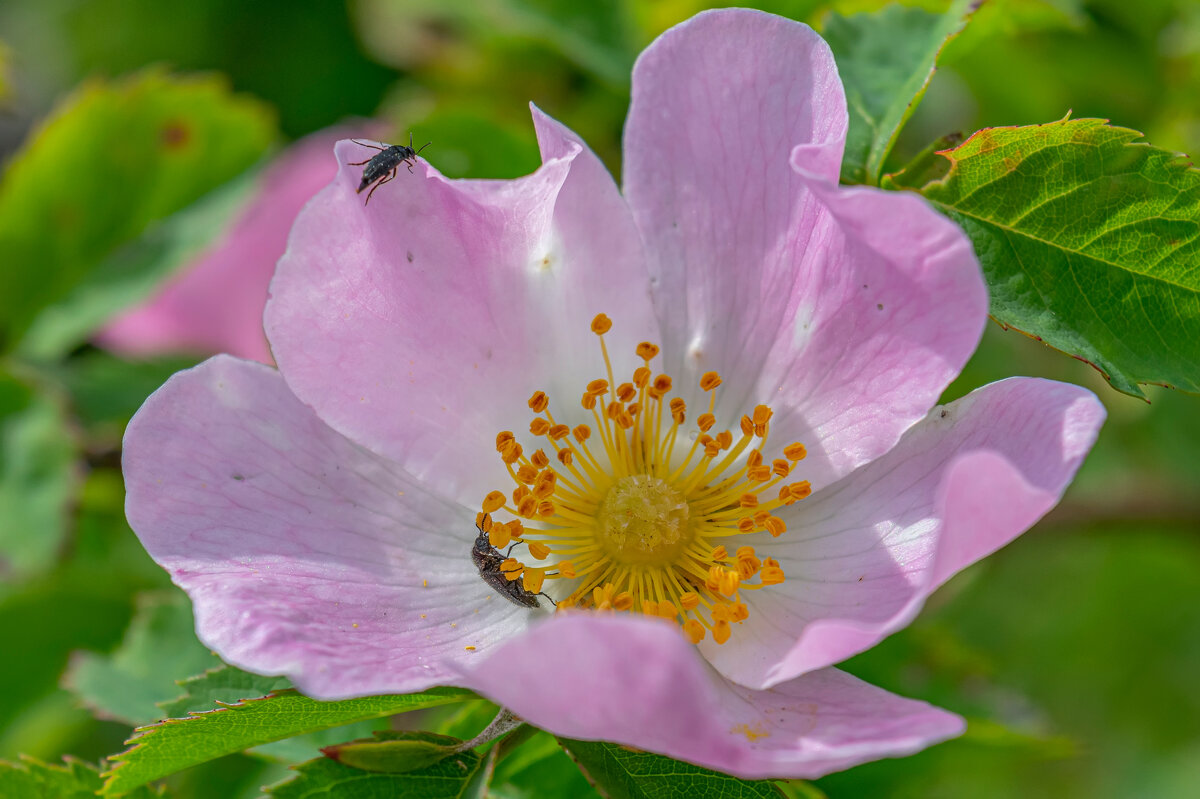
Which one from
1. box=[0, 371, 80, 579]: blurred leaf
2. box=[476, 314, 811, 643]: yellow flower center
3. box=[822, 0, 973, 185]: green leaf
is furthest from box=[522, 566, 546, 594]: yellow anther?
box=[0, 371, 80, 579]: blurred leaf

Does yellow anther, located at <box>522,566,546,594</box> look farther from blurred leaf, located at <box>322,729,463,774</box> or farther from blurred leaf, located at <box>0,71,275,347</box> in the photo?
blurred leaf, located at <box>0,71,275,347</box>

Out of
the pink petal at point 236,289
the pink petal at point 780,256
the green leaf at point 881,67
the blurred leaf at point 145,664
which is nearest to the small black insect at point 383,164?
the pink petal at point 780,256

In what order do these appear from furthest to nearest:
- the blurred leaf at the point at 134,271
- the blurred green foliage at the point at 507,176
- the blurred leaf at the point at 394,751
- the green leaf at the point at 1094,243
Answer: the blurred leaf at the point at 134,271, the blurred green foliage at the point at 507,176, the green leaf at the point at 1094,243, the blurred leaf at the point at 394,751

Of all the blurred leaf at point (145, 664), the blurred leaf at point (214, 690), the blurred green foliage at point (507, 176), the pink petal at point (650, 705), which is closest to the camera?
the pink petal at point (650, 705)

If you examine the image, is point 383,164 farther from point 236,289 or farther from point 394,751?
point 236,289

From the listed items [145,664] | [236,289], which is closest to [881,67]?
[145,664]

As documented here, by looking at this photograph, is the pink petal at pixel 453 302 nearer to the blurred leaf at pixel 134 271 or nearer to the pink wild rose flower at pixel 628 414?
the pink wild rose flower at pixel 628 414

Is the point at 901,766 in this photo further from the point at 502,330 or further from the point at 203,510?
the point at 203,510
